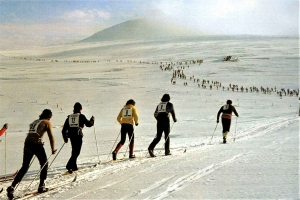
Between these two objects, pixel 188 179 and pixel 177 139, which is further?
pixel 177 139

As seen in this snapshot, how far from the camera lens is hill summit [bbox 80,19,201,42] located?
152875 millimetres

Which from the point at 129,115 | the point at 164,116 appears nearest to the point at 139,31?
the point at 164,116

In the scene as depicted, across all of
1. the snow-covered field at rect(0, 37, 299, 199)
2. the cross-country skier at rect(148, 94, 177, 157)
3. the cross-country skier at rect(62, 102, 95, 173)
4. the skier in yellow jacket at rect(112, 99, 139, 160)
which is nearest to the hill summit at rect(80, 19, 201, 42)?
the snow-covered field at rect(0, 37, 299, 199)

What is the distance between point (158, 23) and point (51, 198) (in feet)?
615

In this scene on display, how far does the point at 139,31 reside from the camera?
536 ft

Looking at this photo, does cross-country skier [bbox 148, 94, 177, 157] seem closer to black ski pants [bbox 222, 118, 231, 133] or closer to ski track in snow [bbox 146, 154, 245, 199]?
ski track in snow [bbox 146, 154, 245, 199]

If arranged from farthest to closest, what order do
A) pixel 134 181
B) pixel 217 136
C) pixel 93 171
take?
pixel 217 136 → pixel 93 171 → pixel 134 181

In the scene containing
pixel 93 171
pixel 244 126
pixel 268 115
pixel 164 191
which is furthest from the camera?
pixel 268 115

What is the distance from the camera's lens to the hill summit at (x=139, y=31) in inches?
6019

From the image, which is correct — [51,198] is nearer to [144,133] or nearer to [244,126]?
[144,133]

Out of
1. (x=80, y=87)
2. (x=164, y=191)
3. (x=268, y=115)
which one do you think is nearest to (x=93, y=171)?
(x=164, y=191)

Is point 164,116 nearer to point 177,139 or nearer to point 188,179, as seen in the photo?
point 188,179

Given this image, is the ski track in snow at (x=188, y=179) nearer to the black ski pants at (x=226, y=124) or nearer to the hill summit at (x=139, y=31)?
the black ski pants at (x=226, y=124)

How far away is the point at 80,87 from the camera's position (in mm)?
29469
